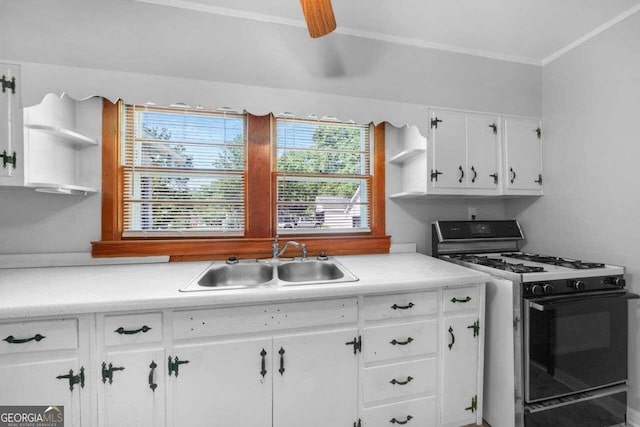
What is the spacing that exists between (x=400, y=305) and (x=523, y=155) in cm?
177

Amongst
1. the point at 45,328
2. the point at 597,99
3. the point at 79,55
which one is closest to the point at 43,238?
the point at 45,328

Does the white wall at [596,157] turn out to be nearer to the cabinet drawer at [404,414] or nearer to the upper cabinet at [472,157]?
the upper cabinet at [472,157]

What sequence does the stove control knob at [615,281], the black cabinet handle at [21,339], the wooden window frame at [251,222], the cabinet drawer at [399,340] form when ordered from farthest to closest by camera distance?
the wooden window frame at [251,222], the stove control knob at [615,281], the cabinet drawer at [399,340], the black cabinet handle at [21,339]

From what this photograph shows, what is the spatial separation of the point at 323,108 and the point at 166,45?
1069 millimetres

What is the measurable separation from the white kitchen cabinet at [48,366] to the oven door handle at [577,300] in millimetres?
2270

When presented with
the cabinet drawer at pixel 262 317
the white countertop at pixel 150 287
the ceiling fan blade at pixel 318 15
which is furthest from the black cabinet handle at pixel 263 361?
the ceiling fan blade at pixel 318 15

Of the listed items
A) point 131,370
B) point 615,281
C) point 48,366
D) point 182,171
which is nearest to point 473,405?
point 615,281

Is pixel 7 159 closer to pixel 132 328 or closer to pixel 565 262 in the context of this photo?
pixel 132 328

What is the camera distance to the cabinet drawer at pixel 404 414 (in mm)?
1456

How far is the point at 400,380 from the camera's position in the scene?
149 centimetres

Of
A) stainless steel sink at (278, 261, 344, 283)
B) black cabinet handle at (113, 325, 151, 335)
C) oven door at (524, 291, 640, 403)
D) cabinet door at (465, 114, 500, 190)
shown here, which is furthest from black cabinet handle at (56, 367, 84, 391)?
cabinet door at (465, 114, 500, 190)

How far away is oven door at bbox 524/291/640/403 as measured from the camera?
1.50 m

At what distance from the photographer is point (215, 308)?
1.27 metres

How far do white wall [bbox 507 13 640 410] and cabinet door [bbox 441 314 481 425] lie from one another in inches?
42.6
